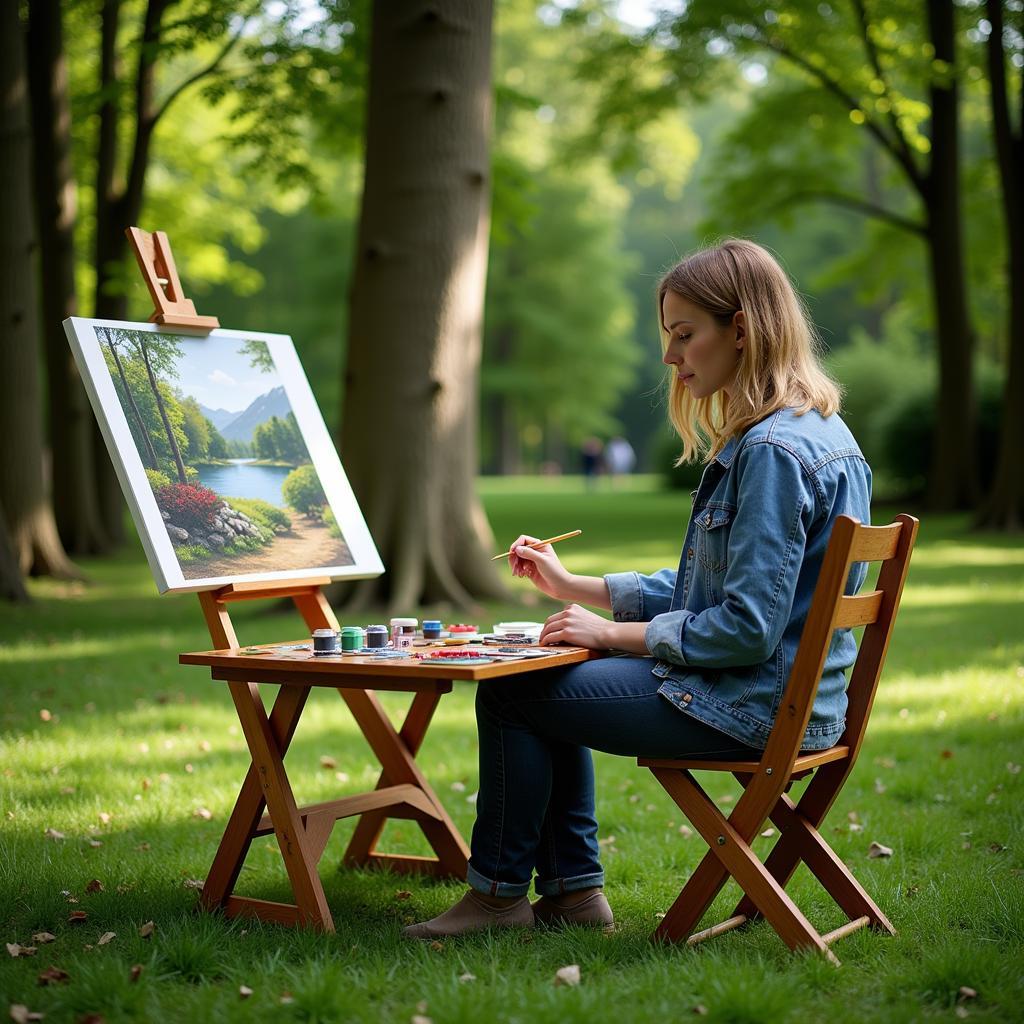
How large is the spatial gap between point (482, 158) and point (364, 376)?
1.72 meters

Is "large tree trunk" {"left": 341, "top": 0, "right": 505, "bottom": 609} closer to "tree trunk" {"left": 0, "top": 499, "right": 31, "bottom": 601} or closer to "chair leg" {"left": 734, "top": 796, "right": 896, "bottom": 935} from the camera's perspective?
"tree trunk" {"left": 0, "top": 499, "right": 31, "bottom": 601}

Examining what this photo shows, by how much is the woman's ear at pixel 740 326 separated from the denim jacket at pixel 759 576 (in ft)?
0.74

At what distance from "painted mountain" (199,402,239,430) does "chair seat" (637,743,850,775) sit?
65.8 inches

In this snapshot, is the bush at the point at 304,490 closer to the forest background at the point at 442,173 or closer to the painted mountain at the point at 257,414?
the painted mountain at the point at 257,414

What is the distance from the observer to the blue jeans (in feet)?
10.9

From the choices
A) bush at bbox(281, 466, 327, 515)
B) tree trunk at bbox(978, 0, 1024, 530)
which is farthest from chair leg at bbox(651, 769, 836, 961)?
tree trunk at bbox(978, 0, 1024, 530)

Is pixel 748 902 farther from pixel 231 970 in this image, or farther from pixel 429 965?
pixel 231 970

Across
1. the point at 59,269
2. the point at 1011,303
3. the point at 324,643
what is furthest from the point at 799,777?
the point at 1011,303

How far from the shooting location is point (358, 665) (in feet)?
10.8

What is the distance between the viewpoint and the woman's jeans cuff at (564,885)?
3705 mm

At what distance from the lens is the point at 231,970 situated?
325cm

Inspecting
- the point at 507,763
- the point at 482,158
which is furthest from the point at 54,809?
the point at 482,158

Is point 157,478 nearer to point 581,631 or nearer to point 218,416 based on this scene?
point 218,416

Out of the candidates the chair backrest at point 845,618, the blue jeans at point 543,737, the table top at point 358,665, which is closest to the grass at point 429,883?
the blue jeans at point 543,737
